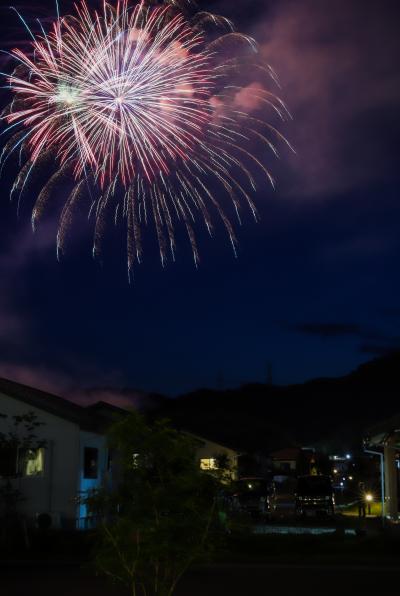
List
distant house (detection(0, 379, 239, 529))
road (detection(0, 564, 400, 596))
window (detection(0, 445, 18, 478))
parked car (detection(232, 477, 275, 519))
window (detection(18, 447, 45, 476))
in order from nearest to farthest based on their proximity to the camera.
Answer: road (detection(0, 564, 400, 596)), window (detection(0, 445, 18, 478)), distant house (detection(0, 379, 239, 529)), window (detection(18, 447, 45, 476)), parked car (detection(232, 477, 275, 519))

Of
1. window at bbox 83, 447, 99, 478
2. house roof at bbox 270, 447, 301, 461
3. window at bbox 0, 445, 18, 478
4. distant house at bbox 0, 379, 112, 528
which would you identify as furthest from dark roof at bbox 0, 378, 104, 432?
house roof at bbox 270, 447, 301, 461

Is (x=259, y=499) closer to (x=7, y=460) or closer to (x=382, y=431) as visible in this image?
(x=382, y=431)

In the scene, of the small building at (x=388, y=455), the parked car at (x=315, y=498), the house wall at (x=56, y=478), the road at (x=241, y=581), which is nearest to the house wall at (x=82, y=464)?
the house wall at (x=56, y=478)

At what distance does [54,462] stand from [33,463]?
2.64 ft

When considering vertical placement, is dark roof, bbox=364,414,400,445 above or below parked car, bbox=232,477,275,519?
above

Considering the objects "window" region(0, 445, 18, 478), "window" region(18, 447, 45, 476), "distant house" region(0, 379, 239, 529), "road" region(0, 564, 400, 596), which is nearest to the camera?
"road" region(0, 564, 400, 596)

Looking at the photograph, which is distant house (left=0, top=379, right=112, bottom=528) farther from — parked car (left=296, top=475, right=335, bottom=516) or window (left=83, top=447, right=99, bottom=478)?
parked car (left=296, top=475, right=335, bottom=516)

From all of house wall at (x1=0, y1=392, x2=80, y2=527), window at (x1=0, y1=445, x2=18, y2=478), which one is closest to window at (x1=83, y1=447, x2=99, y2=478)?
house wall at (x1=0, y1=392, x2=80, y2=527)

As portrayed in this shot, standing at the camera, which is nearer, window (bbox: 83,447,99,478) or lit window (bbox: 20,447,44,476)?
lit window (bbox: 20,447,44,476)

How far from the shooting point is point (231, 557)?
61.9 ft

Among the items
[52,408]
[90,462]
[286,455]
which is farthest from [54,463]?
[286,455]

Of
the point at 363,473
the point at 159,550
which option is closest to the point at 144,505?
the point at 159,550

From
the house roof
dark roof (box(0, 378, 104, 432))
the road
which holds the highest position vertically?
dark roof (box(0, 378, 104, 432))

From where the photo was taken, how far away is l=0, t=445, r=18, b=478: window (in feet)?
75.2
